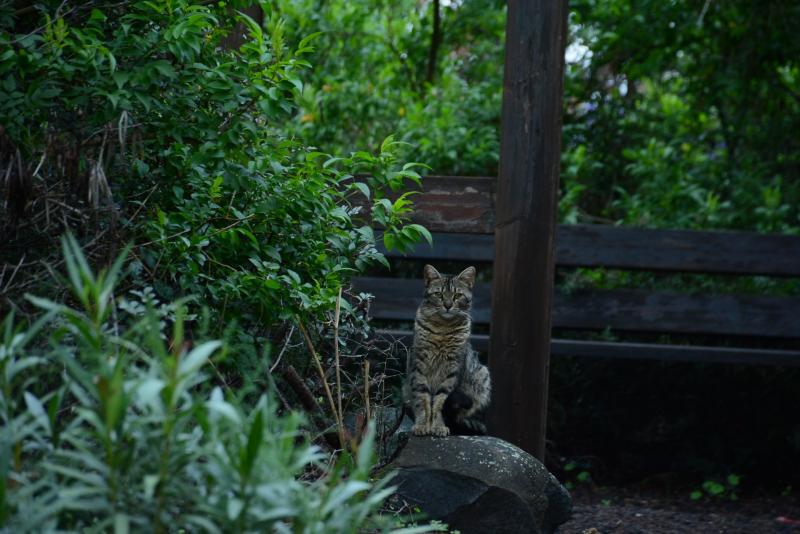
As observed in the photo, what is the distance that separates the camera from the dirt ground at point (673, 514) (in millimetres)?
5523

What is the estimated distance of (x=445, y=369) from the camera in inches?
191

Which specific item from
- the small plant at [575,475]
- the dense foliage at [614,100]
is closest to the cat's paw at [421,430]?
the small plant at [575,475]

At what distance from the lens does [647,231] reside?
22.3 feet

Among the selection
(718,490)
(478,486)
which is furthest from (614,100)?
(478,486)

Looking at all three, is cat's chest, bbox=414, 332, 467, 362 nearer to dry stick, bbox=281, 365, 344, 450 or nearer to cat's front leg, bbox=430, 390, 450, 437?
cat's front leg, bbox=430, 390, 450, 437

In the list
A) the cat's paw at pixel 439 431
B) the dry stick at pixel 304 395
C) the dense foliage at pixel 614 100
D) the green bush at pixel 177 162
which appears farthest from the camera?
the dense foliage at pixel 614 100

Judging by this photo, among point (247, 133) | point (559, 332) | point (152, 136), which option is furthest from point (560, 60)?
point (559, 332)

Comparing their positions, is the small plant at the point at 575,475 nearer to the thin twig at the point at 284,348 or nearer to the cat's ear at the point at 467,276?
the cat's ear at the point at 467,276

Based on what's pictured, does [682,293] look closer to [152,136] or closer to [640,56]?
[640,56]

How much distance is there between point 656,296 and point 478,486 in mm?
3088

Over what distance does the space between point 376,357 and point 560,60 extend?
201cm

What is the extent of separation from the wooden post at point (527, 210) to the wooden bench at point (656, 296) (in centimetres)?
155

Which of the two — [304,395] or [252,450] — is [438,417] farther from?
[252,450]

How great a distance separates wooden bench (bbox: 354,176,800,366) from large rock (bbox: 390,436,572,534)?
214 centimetres
